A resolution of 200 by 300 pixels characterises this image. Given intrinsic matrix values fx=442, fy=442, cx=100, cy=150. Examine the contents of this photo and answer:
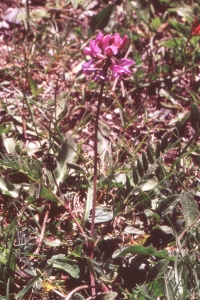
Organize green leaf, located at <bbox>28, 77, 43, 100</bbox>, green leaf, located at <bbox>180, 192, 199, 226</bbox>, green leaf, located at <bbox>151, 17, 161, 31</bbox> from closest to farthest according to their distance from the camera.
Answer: green leaf, located at <bbox>180, 192, 199, 226</bbox>, green leaf, located at <bbox>28, 77, 43, 100</bbox>, green leaf, located at <bbox>151, 17, 161, 31</bbox>

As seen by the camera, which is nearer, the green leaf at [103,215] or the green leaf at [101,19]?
the green leaf at [103,215]

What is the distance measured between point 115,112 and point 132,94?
210 mm

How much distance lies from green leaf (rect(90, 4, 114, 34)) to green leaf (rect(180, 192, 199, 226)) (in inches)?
63.9

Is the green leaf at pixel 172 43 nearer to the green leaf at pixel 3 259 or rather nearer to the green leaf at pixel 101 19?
the green leaf at pixel 101 19

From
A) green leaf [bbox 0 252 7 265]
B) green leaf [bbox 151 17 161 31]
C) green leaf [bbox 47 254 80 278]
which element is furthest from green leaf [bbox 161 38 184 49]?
green leaf [bbox 0 252 7 265]

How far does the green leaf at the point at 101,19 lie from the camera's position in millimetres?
3352

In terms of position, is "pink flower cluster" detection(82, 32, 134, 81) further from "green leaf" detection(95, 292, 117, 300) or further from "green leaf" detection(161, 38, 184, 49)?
"green leaf" detection(161, 38, 184, 49)

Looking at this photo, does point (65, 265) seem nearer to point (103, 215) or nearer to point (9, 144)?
point (103, 215)

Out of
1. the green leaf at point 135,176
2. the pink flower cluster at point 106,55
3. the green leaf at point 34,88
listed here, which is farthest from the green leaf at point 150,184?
the green leaf at point 34,88

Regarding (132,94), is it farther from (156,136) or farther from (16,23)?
(16,23)

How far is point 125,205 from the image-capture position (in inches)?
97.6

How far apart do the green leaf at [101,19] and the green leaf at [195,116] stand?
1071 millimetres

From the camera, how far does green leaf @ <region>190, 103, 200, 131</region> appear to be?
8.94 ft

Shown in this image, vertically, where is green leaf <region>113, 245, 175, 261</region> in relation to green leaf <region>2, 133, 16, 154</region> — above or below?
below
